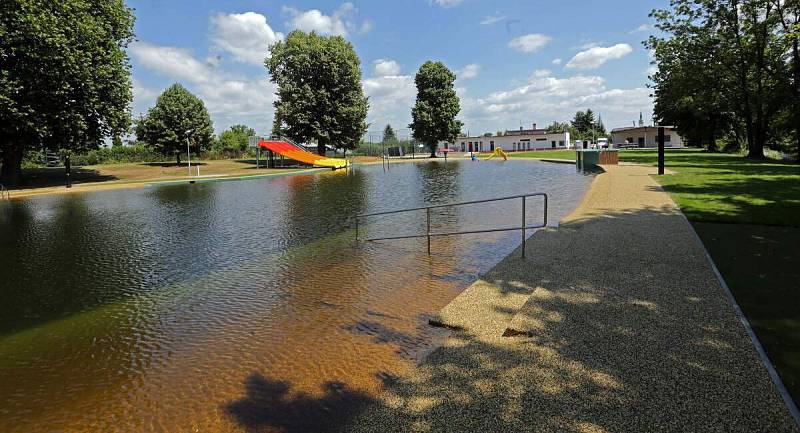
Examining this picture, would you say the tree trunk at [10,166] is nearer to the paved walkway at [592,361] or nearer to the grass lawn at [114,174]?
the grass lawn at [114,174]

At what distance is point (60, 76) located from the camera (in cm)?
2631

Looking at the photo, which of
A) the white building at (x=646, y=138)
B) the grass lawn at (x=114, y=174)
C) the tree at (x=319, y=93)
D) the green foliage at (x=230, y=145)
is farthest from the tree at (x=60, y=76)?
the white building at (x=646, y=138)

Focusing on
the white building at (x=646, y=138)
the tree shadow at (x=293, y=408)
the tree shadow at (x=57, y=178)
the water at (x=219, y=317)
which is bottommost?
the tree shadow at (x=293, y=408)

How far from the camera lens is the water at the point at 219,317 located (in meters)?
4.16

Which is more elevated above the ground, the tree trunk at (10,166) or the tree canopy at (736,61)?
the tree canopy at (736,61)

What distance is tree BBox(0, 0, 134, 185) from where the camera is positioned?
2494 cm

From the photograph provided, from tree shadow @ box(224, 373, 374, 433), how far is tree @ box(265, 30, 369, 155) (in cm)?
4759

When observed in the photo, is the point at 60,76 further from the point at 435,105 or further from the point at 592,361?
the point at 435,105

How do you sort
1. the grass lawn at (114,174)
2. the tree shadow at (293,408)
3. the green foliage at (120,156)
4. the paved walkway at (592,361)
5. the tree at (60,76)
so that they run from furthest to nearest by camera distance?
1. the green foliage at (120,156)
2. the grass lawn at (114,174)
3. the tree at (60,76)
4. the tree shadow at (293,408)
5. the paved walkway at (592,361)

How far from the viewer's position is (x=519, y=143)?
91312 mm

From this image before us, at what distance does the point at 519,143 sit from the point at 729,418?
92.3 meters

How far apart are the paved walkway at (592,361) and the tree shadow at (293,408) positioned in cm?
36

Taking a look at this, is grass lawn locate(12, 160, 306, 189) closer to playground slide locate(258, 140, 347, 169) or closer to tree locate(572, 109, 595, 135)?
playground slide locate(258, 140, 347, 169)

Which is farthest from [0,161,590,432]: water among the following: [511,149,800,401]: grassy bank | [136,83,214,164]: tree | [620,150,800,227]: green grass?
[136,83,214,164]: tree
